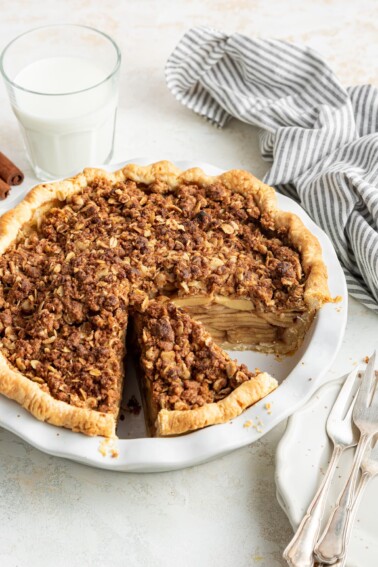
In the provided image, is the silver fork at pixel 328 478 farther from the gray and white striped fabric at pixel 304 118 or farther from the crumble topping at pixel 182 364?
the gray and white striped fabric at pixel 304 118

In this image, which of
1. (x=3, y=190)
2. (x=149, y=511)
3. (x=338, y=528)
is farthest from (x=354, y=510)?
(x=3, y=190)

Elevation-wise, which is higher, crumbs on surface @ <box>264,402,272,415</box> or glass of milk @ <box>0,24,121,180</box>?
glass of milk @ <box>0,24,121,180</box>

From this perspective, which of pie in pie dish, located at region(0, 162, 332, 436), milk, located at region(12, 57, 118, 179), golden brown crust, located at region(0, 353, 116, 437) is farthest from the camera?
milk, located at region(12, 57, 118, 179)

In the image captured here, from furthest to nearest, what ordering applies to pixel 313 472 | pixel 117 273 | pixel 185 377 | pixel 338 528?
pixel 117 273
pixel 185 377
pixel 313 472
pixel 338 528

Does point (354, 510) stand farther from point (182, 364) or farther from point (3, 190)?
point (3, 190)

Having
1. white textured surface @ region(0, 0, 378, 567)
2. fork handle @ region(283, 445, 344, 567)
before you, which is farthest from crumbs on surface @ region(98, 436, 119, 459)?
fork handle @ region(283, 445, 344, 567)

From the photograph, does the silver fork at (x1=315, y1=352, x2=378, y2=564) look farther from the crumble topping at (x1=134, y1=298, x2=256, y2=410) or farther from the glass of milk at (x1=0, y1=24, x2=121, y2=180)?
the glass of milk at (x1=0, y1=24, x2=121, y2=180)

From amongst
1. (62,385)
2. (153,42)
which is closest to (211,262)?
(62,385)
